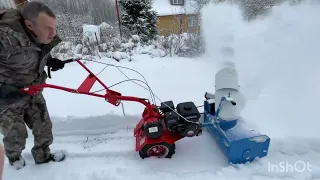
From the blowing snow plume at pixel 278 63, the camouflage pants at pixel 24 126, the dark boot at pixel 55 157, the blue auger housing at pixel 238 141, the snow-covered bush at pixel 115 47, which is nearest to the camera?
the camouflage pants at pixel 24 126

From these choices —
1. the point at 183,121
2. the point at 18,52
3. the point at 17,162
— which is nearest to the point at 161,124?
the point at 183,121

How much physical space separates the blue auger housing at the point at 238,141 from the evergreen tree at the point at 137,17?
8491 mm

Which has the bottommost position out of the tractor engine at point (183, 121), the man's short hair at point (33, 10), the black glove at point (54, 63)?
the tractor engine at point (183, 121)

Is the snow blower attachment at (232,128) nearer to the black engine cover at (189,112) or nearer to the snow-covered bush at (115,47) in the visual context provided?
the black engine cover at (189,112)

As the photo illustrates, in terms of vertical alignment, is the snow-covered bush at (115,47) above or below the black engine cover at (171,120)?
above

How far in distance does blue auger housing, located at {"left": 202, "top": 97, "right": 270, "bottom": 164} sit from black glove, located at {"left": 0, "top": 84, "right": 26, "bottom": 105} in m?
1.86

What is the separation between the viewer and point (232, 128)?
9.26 ft

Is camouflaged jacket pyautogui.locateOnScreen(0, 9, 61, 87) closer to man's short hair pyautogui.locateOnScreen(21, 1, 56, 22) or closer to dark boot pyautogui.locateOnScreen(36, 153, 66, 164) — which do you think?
man's short hair pyautogui.locateOnScreen(21, 1, 56, 22)

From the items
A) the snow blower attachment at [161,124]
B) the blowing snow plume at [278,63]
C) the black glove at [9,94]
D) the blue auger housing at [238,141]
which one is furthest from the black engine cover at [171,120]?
the black glove at [9,94]

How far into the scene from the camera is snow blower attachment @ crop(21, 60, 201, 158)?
2.67 m

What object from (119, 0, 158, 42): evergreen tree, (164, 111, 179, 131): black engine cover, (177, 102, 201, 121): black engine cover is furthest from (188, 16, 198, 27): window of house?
(164, 111, 179, 131): black engine cover

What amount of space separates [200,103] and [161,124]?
3.84 ft

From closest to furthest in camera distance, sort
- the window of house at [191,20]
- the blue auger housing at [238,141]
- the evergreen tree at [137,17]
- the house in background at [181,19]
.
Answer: the blue auger housing at [238,141] → the evergreen tree at [137,17] → the house in background at [181,19] → the window of house at [191,20]

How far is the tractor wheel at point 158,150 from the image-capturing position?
2.79m
